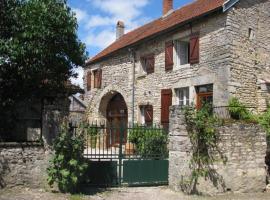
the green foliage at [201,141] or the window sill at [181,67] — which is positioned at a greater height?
the window sill at [181,67]

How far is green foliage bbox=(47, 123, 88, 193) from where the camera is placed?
28.7ft

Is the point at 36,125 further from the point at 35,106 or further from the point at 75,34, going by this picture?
the point at 75,34

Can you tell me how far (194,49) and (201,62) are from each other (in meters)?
0.67

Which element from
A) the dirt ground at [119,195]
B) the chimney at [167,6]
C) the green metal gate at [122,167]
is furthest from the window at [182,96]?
the chimney at [167,6]

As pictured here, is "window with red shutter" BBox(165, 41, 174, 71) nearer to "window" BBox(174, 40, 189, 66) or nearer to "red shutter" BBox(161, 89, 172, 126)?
"window" BBox(174, 40, 189, 66)

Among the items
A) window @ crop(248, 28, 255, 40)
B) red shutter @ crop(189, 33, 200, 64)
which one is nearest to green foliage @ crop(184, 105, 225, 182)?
red shutter @ crop(189, 33, 200, 64)

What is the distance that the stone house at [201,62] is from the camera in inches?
525

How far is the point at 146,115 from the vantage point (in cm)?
1720

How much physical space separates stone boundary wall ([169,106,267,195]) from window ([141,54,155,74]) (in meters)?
7.22

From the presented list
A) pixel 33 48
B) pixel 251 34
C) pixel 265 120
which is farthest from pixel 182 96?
pixel 33 48

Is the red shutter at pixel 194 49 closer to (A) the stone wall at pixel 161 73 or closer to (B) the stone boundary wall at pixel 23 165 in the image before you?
(A) the stone wall at pixel 161 73

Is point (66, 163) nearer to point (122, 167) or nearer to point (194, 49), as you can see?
point (122, 167)

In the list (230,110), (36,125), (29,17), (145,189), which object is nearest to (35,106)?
(36,125)

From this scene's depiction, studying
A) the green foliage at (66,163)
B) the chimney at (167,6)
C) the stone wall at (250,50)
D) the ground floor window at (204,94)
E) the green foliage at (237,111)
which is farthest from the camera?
the chimney at (167,6)
